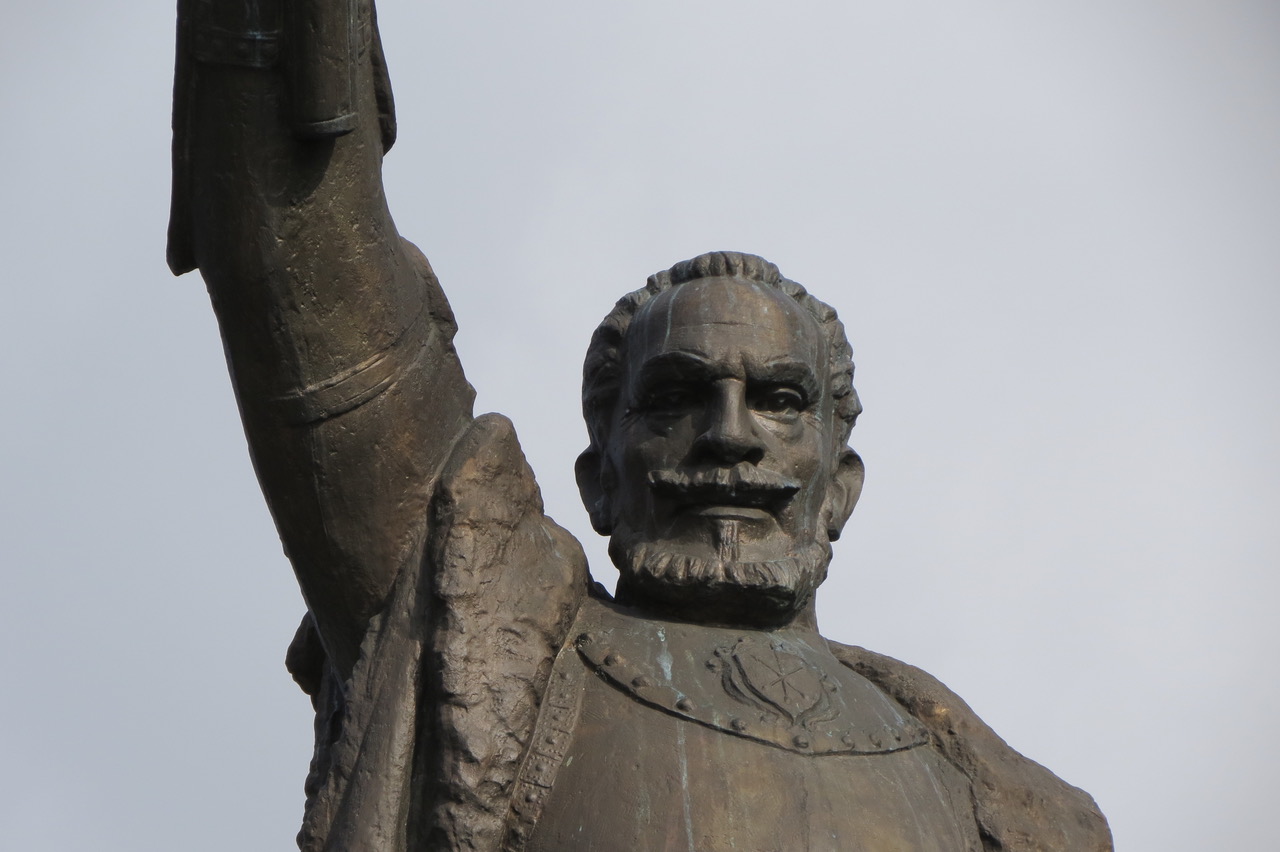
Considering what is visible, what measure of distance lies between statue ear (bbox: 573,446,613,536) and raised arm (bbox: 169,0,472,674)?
0.78 meters

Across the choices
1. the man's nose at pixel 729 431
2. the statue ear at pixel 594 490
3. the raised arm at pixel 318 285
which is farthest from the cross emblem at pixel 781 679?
the raised arm at pixel 318 285

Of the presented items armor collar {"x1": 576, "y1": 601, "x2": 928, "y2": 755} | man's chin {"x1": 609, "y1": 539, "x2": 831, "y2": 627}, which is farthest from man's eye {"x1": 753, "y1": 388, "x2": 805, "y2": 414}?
armor collar {"x1": 576, "y1": 601, "x2": 928, "y2": 755}

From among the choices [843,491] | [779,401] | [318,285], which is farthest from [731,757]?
[318,285]

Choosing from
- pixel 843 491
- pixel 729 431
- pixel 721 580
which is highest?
pixel 843 491

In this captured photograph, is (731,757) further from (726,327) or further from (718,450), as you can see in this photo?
(726,327)

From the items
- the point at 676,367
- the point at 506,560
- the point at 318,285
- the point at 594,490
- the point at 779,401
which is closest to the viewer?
the point at 318,285

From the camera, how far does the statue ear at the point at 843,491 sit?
6.23 metres

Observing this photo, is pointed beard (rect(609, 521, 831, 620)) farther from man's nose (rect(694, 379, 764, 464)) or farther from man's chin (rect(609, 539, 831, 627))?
man's nose (rect(694, 379, 764, 464))

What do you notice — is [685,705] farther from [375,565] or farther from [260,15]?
[260,15]

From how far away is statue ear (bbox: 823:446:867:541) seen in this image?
6.23m

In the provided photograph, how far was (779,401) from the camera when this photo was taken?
6.03 m

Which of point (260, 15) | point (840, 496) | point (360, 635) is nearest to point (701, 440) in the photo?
point (840, 496)

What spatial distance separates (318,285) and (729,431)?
132 cm

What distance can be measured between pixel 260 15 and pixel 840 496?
2485mm
